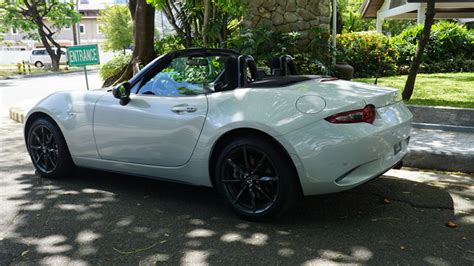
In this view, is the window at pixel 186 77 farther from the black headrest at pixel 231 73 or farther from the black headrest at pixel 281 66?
the black headrest at pixel 281 66

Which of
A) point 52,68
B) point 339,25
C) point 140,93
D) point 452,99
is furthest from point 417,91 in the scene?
point 52,68

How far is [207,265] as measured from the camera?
10.5 ft

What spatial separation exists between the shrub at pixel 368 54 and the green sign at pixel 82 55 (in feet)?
26.1

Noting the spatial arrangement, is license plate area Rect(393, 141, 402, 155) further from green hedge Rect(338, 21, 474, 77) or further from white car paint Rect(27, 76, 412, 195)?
green hedge Rect(338, 21, 474, 77)

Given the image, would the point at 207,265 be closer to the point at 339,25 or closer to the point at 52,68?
the point at 339,25

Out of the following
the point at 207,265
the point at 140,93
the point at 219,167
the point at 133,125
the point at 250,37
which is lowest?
the point at 207,265

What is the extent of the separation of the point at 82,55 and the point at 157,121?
4.88 m

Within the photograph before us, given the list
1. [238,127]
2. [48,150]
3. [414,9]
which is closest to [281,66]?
[238,127]

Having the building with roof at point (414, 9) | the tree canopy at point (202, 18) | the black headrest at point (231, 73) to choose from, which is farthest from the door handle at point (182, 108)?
the building with roof at point (414, 9)

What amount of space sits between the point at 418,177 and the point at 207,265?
9.95 ft

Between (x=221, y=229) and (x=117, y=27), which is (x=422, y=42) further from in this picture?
(x=117, y=27)

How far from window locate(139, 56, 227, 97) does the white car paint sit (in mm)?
148

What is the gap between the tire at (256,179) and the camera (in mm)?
3684

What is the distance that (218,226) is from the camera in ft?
12.8
